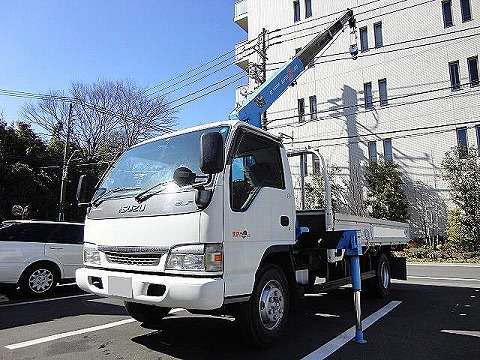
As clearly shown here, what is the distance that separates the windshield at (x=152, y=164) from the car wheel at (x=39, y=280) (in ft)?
15.5

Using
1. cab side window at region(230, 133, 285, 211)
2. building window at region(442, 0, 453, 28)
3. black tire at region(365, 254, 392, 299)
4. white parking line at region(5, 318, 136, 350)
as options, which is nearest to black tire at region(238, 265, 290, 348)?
cab side window at region(230, 133, 285, 211)

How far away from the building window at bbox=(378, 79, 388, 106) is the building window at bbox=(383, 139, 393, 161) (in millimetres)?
2309

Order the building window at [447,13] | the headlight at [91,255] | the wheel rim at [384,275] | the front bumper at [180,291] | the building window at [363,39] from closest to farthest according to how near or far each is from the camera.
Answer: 1. the front bumper at [180,291]
2. the headlight at [91,255]
3. the wheel rim at [384,275]
4. the building window at [447,13]
5. the building window at [363,39]

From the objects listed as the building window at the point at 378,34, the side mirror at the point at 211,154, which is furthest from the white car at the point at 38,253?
the building window at the point at 378,34

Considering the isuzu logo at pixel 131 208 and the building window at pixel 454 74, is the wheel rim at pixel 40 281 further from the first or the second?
the building window at pixel 454 74

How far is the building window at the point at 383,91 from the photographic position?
23.6 meters

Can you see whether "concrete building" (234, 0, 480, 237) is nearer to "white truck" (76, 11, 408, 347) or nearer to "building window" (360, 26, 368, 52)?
"building window" (360, 26, 368, 52)

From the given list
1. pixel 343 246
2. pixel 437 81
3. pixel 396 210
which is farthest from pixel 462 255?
pixel 343 246

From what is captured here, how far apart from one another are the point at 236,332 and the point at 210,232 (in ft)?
6.89

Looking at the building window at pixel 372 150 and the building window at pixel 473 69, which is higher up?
the building window at pixel 473 69

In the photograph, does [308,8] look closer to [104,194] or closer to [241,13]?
[241,13]

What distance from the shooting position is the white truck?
391 cm

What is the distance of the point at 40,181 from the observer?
84.9ft

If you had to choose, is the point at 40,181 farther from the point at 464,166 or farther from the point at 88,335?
the point at 464,166
